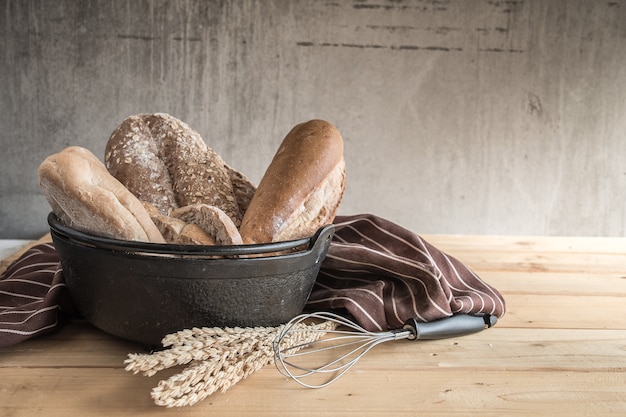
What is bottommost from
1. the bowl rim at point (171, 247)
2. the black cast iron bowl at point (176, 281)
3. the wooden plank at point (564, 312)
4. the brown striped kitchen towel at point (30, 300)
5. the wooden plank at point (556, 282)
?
the wooden plank at point (556, 282)

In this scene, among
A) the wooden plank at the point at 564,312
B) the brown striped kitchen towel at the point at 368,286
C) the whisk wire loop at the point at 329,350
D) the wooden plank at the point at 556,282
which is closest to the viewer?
the whisk wire loop at the point at 329,350

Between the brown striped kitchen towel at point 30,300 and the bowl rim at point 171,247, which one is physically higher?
the bowl rim at point 171,247

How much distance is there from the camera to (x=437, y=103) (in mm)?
2488

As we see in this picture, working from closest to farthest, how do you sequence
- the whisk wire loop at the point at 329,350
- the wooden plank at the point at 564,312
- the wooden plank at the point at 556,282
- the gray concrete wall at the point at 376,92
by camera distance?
the whisk wire loop at the point at 329,350 < the wooden plank at the point at 564,312 < the wooden plank at the point at 556,282 < the gray concrete wall at the point at 376,92

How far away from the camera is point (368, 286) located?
99 centimetres

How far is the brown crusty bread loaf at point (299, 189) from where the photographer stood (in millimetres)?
826

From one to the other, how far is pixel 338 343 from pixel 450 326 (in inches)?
6.9

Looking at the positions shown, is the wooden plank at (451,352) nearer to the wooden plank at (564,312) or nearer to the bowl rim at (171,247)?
the wooden plank at (564,312)

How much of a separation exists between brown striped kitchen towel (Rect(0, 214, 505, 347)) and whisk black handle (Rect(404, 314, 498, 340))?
0.01 metres

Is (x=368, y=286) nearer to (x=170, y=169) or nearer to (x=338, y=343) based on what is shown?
(x=338, y=343)

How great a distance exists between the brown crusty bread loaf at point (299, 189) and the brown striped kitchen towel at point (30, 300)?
0.98 ft

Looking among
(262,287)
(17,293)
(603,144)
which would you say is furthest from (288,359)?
(603,144)

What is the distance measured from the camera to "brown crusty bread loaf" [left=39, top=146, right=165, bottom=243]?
736 mm

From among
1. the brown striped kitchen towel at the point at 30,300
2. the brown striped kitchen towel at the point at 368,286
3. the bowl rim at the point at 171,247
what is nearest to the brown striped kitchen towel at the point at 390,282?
the brown striped kitchen towel at the point at 368,286
